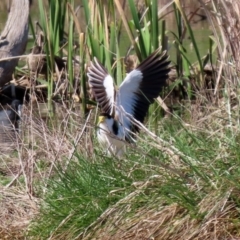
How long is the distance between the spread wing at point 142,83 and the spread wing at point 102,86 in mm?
84

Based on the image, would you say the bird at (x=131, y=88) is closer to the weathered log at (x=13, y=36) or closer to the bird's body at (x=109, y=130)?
the bird's body at (x=109, y=130)

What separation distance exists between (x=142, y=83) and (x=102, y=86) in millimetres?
282

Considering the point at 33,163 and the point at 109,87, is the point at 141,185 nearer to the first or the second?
the point at 33,163

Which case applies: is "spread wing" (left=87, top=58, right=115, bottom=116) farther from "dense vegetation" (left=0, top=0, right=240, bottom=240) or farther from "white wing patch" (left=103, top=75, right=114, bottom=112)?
"dense vegetation" (left=0, top=0, right=240, bottom=240)

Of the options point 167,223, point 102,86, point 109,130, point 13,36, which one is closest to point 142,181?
point 167,223

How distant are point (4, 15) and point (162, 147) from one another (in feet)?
31.0

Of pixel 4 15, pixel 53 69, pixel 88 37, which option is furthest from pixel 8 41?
pixel 4 15

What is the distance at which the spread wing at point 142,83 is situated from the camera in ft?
17.9

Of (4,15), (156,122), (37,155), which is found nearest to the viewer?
(37,155)

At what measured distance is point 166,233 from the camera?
3.62 meters

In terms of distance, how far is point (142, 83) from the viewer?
5516 mm

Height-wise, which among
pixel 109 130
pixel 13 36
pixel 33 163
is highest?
pixel 13 36

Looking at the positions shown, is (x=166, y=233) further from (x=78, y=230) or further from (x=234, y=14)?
(x=234, y=14)

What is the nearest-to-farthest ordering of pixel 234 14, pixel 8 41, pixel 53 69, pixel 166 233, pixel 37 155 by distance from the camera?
pixel 166 233 < pixel 234 14 < pixel 37 155 < pixel 53 69 < pixel 8 41
